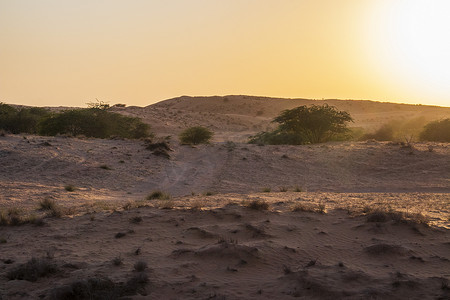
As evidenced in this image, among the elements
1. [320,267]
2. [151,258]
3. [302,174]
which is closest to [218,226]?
[151,258]

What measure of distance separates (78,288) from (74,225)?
398 centimetres

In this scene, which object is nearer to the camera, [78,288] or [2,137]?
[78,288]

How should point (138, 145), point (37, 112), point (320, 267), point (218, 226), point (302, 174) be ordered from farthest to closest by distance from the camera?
1. point (37, 112)
2. point (138, 145)
3. point (302, 174)
4. point (218, 226)
5. point (320, 267)

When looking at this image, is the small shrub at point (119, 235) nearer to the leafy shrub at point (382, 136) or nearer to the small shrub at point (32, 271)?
the small shrub at point (32, 271)

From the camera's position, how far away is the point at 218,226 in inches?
426

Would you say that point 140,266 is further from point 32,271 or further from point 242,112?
point 242,112

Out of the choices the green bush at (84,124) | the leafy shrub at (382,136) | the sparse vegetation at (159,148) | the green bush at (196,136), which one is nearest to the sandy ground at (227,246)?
the sparse vegetation at (159,148)

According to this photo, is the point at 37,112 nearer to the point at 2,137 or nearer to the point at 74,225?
the point at 2,137

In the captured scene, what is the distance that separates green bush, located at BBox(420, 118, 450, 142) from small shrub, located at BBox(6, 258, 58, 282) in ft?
118

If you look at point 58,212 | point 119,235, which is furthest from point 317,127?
point 119,235

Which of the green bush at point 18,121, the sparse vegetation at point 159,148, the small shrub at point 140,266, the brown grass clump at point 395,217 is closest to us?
the small shrub at point 140,266

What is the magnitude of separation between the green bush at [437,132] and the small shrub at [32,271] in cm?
3595

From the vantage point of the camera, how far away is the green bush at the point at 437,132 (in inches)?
1518

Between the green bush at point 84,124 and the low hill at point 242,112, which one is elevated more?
the low hill at point 242,112
